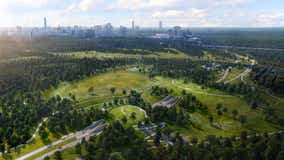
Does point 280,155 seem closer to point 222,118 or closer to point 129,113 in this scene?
point 222,118

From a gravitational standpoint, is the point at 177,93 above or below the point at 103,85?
below

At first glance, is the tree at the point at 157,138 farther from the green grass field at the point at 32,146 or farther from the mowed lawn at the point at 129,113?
the green grass field at the point at 32,146

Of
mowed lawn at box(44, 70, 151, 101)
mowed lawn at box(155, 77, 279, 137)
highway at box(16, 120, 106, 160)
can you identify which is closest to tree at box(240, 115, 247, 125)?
mowed lawn at box(155, 77, 279, 137)

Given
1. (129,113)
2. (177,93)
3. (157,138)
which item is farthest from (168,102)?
(157,138)

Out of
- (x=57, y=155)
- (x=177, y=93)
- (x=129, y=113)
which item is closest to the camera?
(x=57, y=155)

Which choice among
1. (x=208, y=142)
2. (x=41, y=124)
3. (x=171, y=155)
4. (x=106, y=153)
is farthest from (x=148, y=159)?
(x=41, y=124)

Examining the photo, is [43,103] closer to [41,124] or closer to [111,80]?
[41,124]
